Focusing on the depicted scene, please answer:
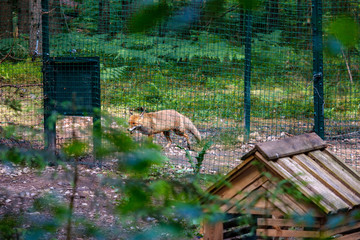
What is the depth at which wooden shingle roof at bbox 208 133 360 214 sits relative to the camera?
287 cm

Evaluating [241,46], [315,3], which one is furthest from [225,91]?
[315,3]

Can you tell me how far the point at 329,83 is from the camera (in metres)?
7.16

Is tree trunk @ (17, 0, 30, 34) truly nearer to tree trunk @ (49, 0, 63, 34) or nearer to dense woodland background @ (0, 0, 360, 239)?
dense woodland background @ (0, 0, 360, 239)

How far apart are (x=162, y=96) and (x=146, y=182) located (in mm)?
7269

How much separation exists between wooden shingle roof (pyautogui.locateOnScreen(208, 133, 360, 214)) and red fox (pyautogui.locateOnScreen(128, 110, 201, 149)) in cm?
401

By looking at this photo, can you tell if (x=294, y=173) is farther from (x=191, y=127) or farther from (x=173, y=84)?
(x=191, y=127)

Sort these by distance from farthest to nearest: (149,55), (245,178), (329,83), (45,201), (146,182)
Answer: (329,83) < (149,55) < (245,178) < (45,201) < (146,182)

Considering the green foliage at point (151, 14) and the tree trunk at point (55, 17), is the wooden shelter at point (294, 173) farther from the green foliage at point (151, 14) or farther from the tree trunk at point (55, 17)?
the tree trunk at point (55, 17)

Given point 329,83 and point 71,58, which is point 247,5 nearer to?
point 71,58

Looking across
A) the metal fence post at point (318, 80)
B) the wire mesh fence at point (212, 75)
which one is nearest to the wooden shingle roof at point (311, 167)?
the metal fence post at point (318, 80)

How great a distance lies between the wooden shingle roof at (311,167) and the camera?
287cm

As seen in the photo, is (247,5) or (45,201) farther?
(45,201)

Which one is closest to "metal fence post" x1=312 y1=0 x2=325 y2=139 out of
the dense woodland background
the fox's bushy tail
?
the dense woodland background

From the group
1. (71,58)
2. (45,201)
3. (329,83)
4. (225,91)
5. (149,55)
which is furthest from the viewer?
(225,91)
